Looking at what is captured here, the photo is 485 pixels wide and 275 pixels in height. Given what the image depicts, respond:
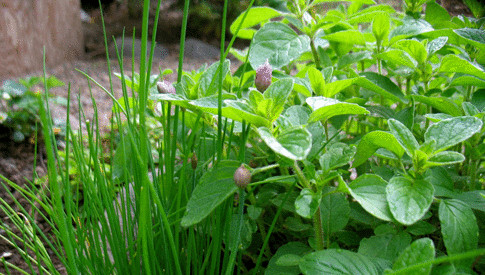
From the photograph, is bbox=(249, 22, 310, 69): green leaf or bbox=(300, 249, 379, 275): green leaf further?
bbox=(249, 22, 310, 69): green leaf

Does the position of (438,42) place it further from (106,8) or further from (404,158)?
(106,8)

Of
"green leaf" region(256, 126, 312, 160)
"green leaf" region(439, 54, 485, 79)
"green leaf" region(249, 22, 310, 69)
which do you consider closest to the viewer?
"green leaf" region(256, 126, 312, 160)

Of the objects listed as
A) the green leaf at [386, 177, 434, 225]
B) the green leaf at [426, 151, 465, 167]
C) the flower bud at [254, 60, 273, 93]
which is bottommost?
the green leaf at [386, 177, 434, 225]

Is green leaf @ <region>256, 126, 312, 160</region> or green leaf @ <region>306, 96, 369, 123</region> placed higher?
green leaf @ <region>306, 96, 369, 123</region>

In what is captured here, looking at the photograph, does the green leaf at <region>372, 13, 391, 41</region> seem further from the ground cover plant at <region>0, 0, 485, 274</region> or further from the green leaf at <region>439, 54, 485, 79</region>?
the green leaf at <region>439, 54, 485, 79</region>

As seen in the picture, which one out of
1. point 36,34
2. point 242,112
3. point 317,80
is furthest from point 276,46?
point 36,34

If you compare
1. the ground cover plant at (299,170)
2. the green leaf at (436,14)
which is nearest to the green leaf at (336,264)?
the ground cover plant at (299,170)

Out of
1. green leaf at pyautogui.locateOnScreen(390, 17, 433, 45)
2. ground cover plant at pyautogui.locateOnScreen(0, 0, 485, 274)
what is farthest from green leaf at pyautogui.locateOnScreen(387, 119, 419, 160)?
green leaf at pyautogui.locateOnScreen(390, 17, 433, 45)

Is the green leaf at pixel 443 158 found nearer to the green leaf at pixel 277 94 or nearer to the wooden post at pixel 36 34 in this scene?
the green leaf at pixel 277 94
